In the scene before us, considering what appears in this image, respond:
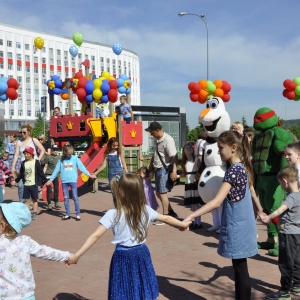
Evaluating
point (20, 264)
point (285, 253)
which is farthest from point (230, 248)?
point (20, 264)

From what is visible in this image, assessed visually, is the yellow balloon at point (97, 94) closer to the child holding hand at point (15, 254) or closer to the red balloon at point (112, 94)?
the red balloon at point (112, 94)

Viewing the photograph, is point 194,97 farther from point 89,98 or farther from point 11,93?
point 11,93

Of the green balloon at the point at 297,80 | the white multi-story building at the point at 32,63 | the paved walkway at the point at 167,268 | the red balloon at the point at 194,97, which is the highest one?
the white multi-story building at the point at 32,63

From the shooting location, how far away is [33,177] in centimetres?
884

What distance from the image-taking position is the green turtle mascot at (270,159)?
18.9 feet

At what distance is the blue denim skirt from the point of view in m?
3.23

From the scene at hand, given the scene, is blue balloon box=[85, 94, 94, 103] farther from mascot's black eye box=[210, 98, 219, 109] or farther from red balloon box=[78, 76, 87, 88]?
mascot's black eye box=[210, 98, 219, 109]

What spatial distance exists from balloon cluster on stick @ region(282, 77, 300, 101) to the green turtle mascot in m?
9.20

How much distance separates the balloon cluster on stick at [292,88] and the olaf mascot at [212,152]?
8.52 meters

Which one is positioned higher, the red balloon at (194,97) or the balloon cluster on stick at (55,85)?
the balloon cluster on stick at (55,85)

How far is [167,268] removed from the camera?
17.5ft

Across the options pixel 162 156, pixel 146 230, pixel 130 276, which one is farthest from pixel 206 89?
pixel 130 276

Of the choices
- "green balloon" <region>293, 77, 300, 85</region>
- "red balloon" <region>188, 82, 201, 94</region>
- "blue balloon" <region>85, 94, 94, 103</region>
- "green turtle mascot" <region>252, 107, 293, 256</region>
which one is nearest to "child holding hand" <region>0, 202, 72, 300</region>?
"green turtle mascot" <region>252, 107, 293, 256</region>

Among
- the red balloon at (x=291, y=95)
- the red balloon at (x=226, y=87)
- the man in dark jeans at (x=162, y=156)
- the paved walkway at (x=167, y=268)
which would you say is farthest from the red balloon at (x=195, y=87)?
the paved walkway at (x=167, y=268)
